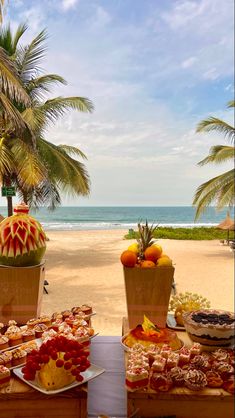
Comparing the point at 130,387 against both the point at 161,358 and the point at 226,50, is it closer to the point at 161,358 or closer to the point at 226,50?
the point at 161,358

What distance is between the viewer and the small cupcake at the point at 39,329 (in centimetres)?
100

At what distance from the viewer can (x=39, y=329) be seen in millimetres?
1015

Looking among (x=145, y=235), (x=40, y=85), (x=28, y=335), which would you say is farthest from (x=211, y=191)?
(x=28, y=335)

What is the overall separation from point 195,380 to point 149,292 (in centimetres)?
39

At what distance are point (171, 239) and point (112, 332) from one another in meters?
8.94

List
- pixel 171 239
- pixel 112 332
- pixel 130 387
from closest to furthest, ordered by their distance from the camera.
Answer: pixel 130 387
pixel 112 332
pixel 171 239

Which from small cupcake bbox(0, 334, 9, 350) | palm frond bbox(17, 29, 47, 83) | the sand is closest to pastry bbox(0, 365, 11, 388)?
small cupcake bbox(0, 334, 9, 350)

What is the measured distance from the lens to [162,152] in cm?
136

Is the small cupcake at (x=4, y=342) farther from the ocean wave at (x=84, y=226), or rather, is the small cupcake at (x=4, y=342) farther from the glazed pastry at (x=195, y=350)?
the ocean wave at (x=84, y=226)

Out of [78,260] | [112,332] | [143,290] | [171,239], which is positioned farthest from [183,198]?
[171,239]

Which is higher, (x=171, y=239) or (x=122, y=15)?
(x=122, y=15)

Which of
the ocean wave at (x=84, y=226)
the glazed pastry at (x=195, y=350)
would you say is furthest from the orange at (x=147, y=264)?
the ocean wave at (x=84, y=226)

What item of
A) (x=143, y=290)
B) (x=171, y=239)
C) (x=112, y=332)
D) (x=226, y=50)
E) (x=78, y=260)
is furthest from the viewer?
(x=171, y=239)

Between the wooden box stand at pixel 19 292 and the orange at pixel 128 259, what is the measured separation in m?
0.29
